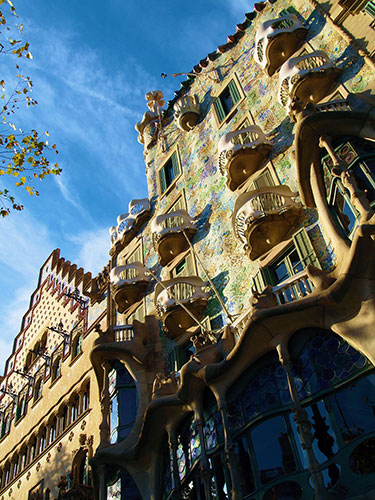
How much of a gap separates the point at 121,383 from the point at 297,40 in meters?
12.4

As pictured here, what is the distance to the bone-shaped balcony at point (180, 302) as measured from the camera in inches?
615

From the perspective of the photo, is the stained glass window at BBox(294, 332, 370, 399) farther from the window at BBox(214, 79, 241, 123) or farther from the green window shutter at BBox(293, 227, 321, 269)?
the window at BBox(214, 79, 241, 123)

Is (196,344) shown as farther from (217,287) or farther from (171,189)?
(171,189)

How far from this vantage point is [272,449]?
9648mm

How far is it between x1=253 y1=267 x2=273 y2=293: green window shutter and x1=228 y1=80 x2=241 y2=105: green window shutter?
8.36 metres

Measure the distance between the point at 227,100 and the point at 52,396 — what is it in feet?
46.9

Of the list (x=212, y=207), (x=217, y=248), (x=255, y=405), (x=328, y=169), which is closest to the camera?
(x=255, y=405)

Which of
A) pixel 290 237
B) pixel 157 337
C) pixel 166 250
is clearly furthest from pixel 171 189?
pixel 290 237

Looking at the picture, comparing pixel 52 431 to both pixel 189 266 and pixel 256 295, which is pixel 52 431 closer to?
pixel 189 266

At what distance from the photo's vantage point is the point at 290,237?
1376 cm

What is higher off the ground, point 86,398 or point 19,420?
point 19,420

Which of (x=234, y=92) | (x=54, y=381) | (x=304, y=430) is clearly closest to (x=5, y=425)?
(x=54, y=381)

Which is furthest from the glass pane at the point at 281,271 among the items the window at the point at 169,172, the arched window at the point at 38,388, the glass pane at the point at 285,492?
the arched window at the point at 38,388

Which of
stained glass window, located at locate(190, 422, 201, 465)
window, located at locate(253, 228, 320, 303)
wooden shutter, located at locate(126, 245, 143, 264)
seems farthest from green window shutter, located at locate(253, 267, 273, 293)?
wooden shutter, located at locate(126, 245, 143, 264)
